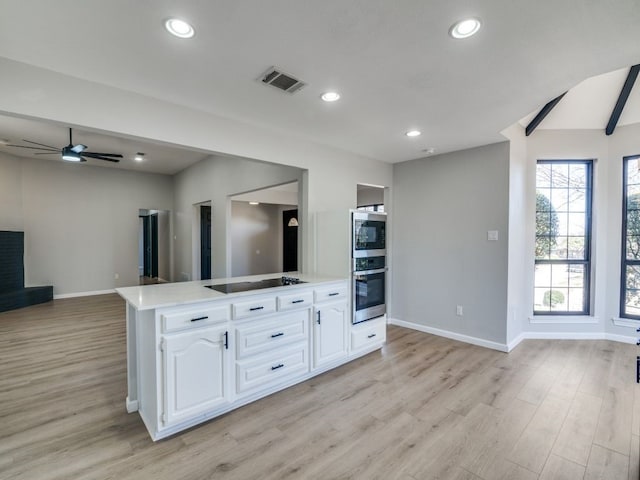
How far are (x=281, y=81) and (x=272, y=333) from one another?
2.00 meters

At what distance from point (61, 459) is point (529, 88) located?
410 centimetres

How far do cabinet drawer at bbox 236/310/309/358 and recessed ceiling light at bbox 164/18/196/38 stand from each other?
6.45 ft

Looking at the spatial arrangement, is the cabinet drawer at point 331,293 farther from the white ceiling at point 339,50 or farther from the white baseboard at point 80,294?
the white baseboard at point 80,294

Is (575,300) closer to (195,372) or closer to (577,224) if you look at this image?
(577,224)

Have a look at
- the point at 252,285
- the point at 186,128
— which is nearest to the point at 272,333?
the point at 252,285

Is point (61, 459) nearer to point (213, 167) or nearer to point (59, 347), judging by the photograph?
point (59, 347)

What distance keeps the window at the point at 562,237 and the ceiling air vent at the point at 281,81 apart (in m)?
3.62

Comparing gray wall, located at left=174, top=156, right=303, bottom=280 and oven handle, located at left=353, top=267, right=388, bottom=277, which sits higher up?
gray wall, located at left=174, top=156, right=303, bottom=280

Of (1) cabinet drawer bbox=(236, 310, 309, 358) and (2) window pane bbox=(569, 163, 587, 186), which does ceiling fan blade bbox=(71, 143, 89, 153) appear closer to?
(1) cabinet drawer bbox=(236, 310, 309, 358)

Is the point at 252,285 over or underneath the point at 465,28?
underneath

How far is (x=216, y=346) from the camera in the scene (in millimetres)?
2227

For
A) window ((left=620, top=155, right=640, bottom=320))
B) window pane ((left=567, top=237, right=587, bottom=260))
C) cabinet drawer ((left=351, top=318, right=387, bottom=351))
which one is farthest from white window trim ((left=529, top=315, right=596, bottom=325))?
cabinet drawer ((left=351, top=318, right=387, bottom=351))

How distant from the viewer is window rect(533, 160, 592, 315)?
4.10 m

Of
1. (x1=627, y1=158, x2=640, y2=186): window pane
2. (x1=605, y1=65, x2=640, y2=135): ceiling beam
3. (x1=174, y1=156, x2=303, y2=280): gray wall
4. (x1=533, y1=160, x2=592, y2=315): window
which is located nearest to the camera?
(x1=605, y1=65, x2=640, y2=135): ceiling beam
